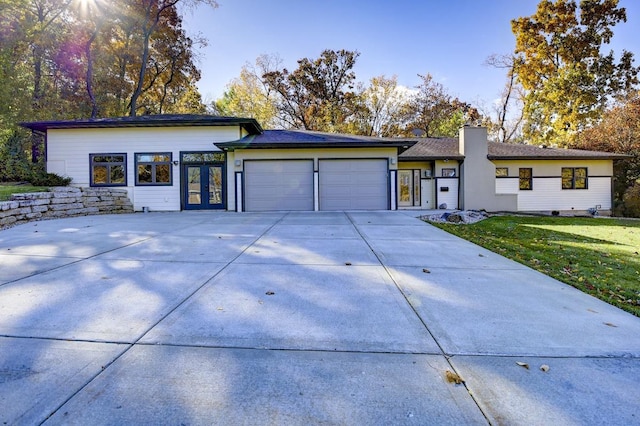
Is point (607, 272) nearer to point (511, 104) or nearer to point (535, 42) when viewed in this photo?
point (535, 42)

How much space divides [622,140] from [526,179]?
24.2ft

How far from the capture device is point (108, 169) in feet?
45.9

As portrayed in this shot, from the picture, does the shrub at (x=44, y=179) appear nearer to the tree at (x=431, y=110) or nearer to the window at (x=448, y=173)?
the window at (x=448, y=173)

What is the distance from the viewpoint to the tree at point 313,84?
87.5ft

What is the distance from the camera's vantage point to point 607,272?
461cm

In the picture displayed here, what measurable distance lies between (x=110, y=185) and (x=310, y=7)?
37.5ft

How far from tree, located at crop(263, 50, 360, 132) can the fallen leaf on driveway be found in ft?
83.6

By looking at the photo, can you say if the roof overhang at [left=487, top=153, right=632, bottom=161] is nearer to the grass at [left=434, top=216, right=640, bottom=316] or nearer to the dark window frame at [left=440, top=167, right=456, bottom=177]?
the dark window frame at [left=440, top=167, right=456, bottom=177]

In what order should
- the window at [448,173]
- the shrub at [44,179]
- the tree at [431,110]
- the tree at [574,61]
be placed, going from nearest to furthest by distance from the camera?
the shrub at [44,179], the window at [448,173], the tree at [574,61], the tree at [431,110]

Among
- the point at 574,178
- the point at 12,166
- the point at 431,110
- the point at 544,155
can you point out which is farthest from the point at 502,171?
the point at 12,166

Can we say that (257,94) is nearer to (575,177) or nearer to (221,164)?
(221,164)

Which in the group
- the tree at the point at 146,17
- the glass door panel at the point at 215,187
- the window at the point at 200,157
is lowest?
the glass door panel at the point at 215,187

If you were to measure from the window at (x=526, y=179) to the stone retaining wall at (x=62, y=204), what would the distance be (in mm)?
17661

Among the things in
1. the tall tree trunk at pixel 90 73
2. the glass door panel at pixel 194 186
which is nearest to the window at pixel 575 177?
the glass door panel at pixel 194 186
